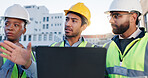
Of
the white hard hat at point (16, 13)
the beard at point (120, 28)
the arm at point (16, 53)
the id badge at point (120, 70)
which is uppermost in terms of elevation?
the white hard hat at point (16, 13)

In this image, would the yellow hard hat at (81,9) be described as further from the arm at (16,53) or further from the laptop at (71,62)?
the laptop at (71,62)

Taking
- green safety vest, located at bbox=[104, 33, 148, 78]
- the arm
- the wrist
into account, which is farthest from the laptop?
green safety vest, located at bbox=[104, 33, 148, 78]


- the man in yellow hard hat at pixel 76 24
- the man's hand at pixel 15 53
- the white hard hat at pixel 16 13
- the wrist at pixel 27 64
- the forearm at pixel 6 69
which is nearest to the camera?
the man's hand at pixel 15 53

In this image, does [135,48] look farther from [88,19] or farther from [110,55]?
[88,19]

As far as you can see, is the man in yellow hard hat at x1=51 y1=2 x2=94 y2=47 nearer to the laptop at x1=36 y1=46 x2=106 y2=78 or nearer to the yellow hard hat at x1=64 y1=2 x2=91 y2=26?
the yellow hard hat at x1=64 y1=2 x2=91 y2=26

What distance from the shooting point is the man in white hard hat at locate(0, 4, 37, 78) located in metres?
1.42

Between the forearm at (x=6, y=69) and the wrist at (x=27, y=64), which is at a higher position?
the wrist at (x=27, y=64)

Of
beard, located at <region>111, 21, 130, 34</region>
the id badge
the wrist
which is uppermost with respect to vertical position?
beard, located at <region>111, 21, 130, 34</region>

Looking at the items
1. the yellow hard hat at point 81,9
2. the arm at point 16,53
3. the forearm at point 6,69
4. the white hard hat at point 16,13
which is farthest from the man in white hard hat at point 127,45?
the white hard hat at point 16,13

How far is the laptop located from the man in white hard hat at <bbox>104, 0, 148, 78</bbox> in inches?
48.4

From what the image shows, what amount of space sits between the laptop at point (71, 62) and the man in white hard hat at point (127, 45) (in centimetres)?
123

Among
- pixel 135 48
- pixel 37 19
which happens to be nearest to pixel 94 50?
pixel 135 48

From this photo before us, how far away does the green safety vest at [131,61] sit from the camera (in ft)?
6.46

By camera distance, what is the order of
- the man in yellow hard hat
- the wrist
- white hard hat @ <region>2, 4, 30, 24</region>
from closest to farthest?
the wrist, white hard hat @ <region>2, 4, 30, 24</region>, the man in yellow hard hat
